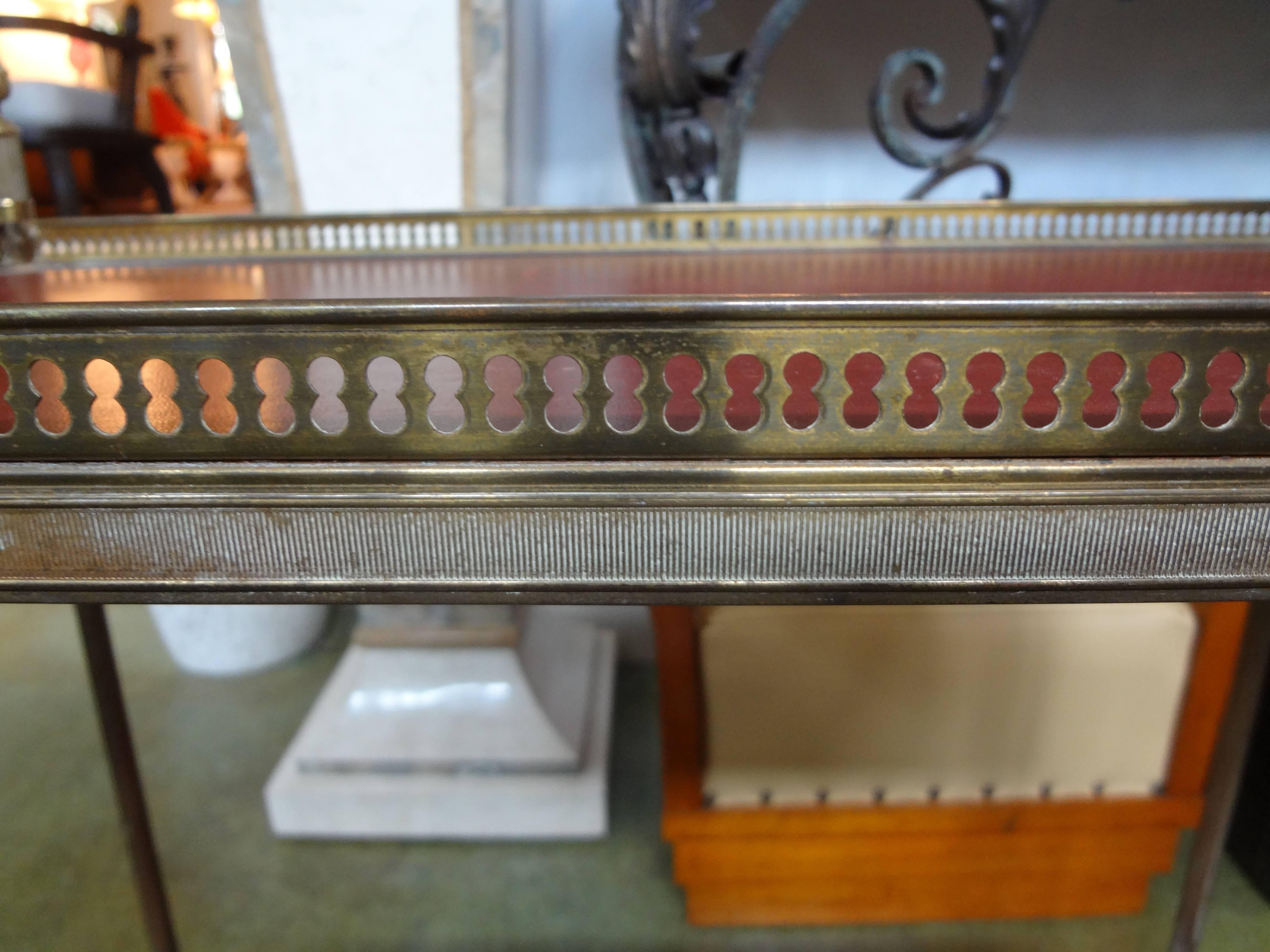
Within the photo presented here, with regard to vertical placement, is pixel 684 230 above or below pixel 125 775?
above

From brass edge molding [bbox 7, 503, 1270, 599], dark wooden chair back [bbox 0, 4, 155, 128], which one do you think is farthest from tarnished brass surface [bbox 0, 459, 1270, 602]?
dark wooden chair back [bbox 0, 4, 155, 128]

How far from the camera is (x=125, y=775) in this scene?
2.39ft

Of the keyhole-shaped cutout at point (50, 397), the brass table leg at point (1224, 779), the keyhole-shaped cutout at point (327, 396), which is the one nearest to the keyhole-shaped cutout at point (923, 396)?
the keyhole-shaped cutout at point (327, 396)

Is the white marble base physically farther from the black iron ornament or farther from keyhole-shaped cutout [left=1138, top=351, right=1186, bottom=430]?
keyhole-shaped cutout [left=1138, top=351, right=1186, bottom=430]

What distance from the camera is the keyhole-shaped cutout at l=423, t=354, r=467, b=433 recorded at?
0.33 m

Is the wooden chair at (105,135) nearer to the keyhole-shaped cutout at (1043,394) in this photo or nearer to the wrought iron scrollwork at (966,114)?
the wrought iron scrollwork at (966,114)

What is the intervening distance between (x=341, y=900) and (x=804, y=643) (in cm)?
64

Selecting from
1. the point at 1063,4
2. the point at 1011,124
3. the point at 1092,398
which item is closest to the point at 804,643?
the point at 1092,398

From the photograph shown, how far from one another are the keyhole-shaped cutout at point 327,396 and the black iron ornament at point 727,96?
673 millimetres

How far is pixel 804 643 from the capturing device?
0.86 m

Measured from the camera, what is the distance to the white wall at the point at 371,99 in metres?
1.07

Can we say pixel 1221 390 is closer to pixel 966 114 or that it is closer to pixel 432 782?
pixel 966 114

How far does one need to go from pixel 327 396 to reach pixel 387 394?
0.11 feet

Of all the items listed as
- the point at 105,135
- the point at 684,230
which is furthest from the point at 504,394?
the point at 105,135
